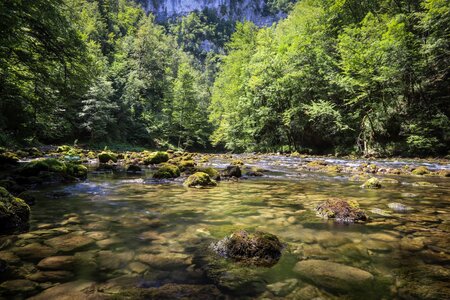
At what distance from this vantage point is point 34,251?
301 centimetres

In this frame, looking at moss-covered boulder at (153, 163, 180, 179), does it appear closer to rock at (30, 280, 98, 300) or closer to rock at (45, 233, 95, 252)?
rock at (45, 233, 95, 252)

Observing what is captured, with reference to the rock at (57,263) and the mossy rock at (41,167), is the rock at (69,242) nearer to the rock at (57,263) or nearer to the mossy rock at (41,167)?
the rock at (57,263)

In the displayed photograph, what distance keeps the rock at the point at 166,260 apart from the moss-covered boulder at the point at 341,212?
2535 mm

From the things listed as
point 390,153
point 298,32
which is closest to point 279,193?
point 390,153

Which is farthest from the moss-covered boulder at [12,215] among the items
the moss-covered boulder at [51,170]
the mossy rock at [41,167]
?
the mossy rock at [41,167]

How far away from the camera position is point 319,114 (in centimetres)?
2253

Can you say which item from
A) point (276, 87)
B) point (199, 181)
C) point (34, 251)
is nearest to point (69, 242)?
point (34, 251)

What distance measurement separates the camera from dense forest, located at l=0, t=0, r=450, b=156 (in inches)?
392

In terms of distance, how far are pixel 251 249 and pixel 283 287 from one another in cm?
66

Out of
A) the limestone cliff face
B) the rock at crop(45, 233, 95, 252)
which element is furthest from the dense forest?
the limestone cliff face

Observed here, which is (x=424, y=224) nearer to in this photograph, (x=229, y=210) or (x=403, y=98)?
(x=229, y=210)

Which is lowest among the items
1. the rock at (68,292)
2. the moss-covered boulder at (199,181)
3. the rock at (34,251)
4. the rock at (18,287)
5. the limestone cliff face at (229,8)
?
the rock at (68,292)

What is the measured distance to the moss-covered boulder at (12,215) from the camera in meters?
3.63

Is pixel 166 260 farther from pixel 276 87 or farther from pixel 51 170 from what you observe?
pixel 276 87
